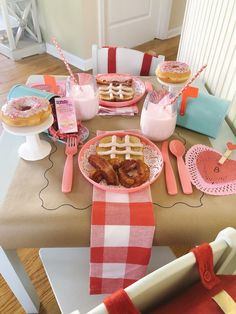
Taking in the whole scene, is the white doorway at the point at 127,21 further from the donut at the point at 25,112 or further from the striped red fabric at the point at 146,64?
the donut at the point at 25,112

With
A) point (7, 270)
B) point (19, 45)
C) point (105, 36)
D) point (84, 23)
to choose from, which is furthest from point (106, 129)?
point (19, 45)

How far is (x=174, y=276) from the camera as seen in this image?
48cm

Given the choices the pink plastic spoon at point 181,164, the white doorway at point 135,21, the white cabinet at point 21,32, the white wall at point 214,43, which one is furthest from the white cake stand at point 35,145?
the white cabinet at point 21,32

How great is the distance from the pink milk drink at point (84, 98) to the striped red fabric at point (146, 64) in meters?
0.45

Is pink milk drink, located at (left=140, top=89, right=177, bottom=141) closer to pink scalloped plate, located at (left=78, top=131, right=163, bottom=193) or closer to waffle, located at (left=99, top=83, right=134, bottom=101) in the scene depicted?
pink scalloped plate, located at (left=78, top=131, right=163, bottom=193)

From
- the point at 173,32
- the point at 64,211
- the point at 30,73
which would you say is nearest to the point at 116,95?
the point at 64,211

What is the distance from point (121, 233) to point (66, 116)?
39cm

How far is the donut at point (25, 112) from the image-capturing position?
0.70 m

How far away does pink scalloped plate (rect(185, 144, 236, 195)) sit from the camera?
0.71 metres

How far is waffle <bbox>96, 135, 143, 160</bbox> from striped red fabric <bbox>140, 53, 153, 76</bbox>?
588mm

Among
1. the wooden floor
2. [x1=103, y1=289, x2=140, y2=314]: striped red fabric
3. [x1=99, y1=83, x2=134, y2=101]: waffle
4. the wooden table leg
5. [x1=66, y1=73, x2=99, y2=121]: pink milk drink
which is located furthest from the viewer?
the wooden floor

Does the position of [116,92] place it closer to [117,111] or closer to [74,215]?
[117,111]

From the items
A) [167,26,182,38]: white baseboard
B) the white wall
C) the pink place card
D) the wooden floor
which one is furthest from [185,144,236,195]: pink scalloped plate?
[167,26,182,38]: white baseboard

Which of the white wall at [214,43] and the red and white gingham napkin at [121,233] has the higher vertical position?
the white wall at [214,43]
